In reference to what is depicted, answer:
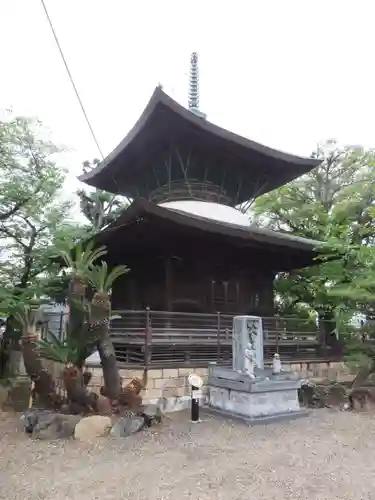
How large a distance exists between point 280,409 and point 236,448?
2.43m

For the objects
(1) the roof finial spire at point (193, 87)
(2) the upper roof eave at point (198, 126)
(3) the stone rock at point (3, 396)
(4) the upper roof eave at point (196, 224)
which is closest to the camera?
(4) the upper roof eave at point (196, 224)

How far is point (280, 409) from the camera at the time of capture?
844cm

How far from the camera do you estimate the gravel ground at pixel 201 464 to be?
4660 mm

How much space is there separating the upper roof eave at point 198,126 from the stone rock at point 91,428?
786 centimetres

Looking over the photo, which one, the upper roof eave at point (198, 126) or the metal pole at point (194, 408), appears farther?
the upper roof eave at point (198, 126)

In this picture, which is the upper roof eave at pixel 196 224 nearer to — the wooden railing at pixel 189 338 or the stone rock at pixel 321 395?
the wooden railing at pixel 189 338

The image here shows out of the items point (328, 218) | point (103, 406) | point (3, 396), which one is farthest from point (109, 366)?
point (328, 218)

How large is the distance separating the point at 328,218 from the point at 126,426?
10.8 m

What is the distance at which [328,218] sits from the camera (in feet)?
48.6

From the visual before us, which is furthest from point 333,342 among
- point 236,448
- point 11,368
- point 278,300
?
point 11,368

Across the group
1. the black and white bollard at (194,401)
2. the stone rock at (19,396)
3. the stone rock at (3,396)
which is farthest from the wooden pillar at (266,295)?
the stone rock at (3,396)

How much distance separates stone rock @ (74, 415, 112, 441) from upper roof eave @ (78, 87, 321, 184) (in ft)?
25.8

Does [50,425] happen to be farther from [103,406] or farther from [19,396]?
[19,396]

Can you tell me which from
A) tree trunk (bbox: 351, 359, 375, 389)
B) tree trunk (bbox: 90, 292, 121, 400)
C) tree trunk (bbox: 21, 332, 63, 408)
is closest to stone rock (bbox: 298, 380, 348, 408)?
tree trunk (bbox: 351, 359, 375, 389)
